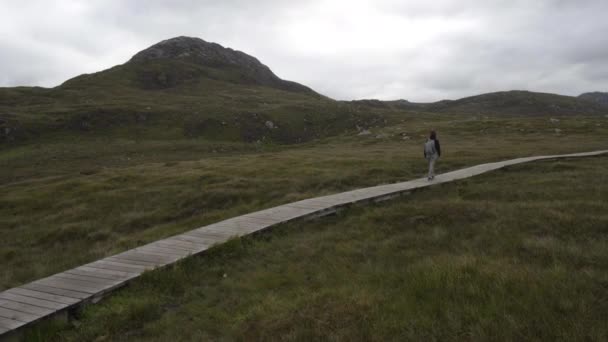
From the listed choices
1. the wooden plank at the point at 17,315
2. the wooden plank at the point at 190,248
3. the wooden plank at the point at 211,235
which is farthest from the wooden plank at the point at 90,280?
the wooden plank at the point at 211,235

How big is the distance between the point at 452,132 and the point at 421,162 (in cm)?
3349

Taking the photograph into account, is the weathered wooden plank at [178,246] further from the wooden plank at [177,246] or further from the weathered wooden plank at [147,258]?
the weathered wooden plank at [147,258]

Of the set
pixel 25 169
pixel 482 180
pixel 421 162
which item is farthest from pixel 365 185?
pixel 25 169

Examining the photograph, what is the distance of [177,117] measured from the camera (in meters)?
72.8

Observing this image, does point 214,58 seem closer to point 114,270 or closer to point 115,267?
point 115,267

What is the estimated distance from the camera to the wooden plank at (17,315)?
6188mm

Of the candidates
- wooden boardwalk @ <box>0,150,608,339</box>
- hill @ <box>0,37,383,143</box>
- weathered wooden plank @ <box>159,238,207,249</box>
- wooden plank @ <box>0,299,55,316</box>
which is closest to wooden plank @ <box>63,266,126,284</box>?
wooden boardwalk @ <box>0,150,608,339</box>

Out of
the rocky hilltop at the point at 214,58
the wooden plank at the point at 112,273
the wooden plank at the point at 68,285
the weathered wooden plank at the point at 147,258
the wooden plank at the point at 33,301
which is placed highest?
the rocky hilltop at the point at 214,58

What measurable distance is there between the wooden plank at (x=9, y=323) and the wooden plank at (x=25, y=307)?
11.9 inches

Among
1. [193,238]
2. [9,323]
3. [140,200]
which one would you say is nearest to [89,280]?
[9,323]

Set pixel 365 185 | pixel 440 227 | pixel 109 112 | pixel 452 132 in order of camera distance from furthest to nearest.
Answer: pixel 109 112
pixel 452 132
pixel 365 185
pixel 440 227

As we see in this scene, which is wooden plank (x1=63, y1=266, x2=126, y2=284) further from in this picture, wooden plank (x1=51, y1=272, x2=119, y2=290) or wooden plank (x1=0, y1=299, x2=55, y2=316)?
wooden plank (x1=0, y1=299, x2=55, y2=316)

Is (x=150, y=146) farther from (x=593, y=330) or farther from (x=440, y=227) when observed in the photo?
(x=593, y=330)

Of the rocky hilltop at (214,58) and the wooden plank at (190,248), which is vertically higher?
the rocky hilltop at (214,58)
